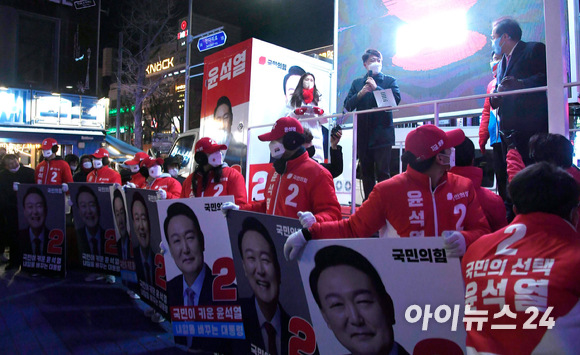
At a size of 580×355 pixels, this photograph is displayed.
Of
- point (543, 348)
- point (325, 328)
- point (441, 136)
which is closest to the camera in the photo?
point (543, 348)

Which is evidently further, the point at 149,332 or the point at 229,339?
the point at 149,332

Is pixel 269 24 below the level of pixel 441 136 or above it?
above

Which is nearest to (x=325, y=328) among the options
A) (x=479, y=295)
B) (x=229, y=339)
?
(x=479, y=295)

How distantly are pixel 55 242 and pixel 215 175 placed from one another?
12.6 ft

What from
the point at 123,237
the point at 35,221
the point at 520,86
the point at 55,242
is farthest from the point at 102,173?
the point at 520,86

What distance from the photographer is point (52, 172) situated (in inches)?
300

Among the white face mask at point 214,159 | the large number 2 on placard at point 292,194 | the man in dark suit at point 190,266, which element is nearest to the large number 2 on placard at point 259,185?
the white face mask at point 214,159

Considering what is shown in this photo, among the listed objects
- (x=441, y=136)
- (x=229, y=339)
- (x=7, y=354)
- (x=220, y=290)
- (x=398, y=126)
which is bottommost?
(x=7, y=354)

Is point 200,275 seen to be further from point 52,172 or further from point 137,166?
point 52,172

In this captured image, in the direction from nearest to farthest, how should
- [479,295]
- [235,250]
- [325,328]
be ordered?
1. [479,295]
2. [325,328]
3. [235,250]

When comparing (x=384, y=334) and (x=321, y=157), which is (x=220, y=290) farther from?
(x=321, y=157)

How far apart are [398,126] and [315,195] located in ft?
15.1

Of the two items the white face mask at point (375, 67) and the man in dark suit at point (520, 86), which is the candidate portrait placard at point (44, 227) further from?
the man in dark suit at point (520, 86)

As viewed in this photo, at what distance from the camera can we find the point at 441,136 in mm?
2473
